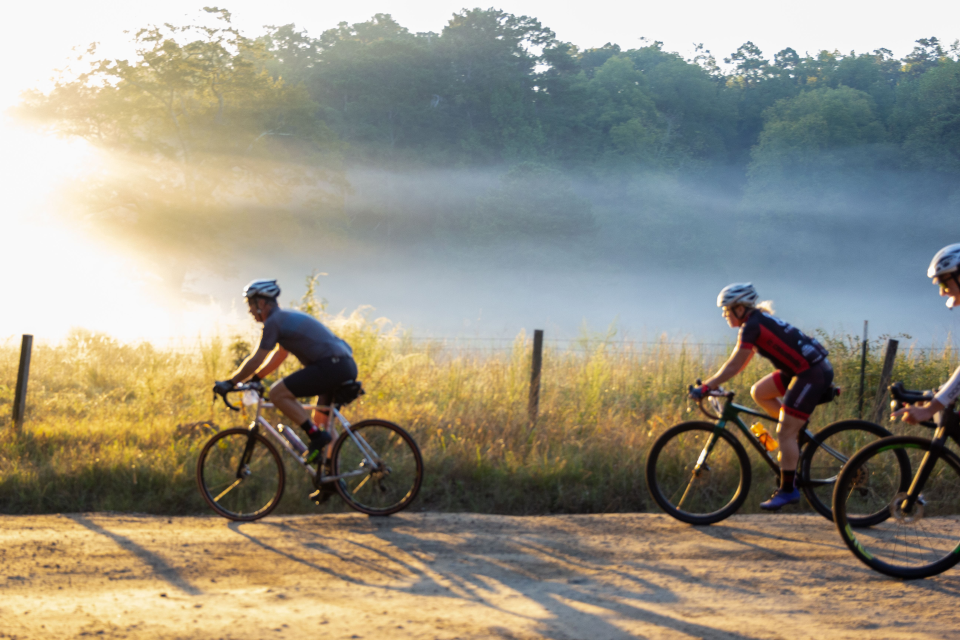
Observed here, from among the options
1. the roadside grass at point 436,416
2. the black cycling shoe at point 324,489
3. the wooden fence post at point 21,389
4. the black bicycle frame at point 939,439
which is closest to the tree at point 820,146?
the roadside grass at point 436,416

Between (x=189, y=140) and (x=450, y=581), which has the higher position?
(x=189, y=140)

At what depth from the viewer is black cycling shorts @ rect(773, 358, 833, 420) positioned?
6.15m

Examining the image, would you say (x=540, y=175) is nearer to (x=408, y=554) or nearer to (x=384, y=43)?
(x=384, y=43)

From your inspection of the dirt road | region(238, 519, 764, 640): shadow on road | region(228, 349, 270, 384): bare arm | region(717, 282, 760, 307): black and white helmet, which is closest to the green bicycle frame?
the dirt road

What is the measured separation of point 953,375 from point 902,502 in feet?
3.09

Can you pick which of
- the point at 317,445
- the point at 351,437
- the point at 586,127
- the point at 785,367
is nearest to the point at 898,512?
the point at 785,367

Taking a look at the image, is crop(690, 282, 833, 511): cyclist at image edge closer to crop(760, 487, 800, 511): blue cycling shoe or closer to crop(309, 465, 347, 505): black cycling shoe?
crop(760, 487, 800, 511): blue cycling shoe

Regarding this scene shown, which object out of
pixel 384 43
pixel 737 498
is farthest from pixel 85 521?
pixel 384 43

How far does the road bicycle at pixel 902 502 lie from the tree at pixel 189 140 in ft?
98.6

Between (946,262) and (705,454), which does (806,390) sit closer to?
(705,454)

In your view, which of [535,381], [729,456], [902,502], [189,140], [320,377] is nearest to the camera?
[902,502]

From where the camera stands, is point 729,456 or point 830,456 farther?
point 729,456

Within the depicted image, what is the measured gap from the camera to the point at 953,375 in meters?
4.83

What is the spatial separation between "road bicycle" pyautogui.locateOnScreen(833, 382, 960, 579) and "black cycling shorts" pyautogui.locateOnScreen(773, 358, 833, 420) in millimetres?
640
